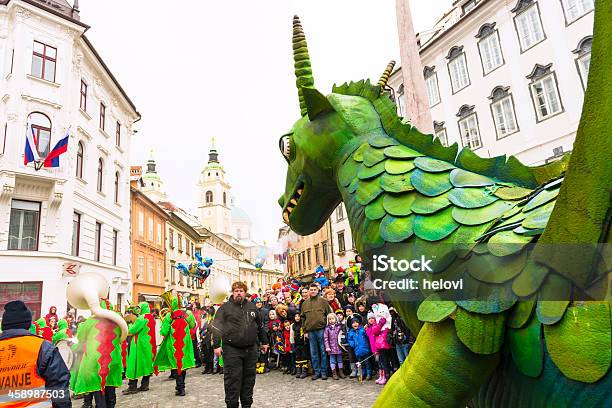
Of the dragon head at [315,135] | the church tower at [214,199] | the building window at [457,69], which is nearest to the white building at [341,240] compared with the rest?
the building window at [457,69]

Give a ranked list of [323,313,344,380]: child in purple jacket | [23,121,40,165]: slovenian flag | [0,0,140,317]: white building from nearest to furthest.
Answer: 1. [323,313,344,380]: child in purple jacket
2. [23,121,40,165]: slovenian flag
3. [0,0,140,317]: white building

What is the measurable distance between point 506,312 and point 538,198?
37cm

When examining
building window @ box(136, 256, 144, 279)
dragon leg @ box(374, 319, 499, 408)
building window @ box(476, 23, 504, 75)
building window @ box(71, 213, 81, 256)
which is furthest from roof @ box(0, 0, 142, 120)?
dragon leg @ box(374, 319, 499, 408)

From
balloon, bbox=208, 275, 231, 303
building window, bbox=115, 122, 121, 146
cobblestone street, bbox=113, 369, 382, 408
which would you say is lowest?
cobblestone street, bbox=113, 369, 382, 408

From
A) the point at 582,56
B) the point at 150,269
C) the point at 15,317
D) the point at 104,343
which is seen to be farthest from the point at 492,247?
the point at 150,269

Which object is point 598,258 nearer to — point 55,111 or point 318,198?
point 318,198

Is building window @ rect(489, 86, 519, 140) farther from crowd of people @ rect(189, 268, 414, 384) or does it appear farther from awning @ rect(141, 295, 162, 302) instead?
awning @ rect(141, 295, 162, 302)

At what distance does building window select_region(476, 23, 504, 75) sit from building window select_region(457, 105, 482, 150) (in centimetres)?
175

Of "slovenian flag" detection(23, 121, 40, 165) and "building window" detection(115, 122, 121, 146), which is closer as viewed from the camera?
"slovenian flag" detection(23, 121, 40, 165)

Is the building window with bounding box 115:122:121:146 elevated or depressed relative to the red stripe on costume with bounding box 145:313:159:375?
elevated

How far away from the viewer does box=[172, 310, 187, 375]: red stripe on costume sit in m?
8.87

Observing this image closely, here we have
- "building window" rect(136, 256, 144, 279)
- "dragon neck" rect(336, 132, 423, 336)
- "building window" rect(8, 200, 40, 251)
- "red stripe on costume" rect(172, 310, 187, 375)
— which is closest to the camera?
"dragon neck" rect(336, 132, 423, 336)

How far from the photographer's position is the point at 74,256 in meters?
18.0

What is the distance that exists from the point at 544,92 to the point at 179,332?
49.7 feet
